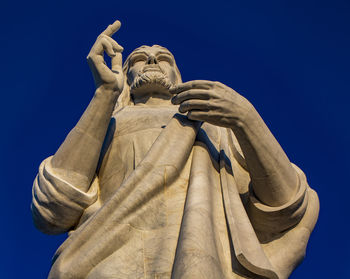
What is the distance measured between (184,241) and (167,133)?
6.10 feet

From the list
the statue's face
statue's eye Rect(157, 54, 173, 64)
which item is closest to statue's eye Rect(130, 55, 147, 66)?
the statue's face

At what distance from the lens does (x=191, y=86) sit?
796 cm

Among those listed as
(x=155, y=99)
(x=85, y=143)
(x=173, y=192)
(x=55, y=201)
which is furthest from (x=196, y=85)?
(x=55, y=201)

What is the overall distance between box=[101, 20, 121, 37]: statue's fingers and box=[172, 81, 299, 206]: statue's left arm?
5.53 ft

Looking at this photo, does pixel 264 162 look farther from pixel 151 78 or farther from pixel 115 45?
pixel 151 78

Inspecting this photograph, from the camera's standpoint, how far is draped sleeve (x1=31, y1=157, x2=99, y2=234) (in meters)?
7.84

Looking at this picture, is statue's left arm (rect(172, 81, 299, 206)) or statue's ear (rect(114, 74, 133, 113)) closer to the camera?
statue's left arm (rect(172, 81, 299, 206))

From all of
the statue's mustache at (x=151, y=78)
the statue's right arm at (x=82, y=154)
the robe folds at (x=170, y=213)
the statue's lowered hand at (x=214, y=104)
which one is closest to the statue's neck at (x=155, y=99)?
the statue's mustache at (x=151, y=78)

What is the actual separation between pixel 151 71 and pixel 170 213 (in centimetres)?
353

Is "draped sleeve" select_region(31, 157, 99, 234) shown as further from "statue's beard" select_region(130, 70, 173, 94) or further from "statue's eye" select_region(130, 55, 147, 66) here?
"statue's eye" select_region(130, 55, 147, 66)

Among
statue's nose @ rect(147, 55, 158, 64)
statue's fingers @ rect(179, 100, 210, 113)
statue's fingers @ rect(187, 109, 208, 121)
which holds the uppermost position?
statue's nose @ rect(147, 55, 158, 64)

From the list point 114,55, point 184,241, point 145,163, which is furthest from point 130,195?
point 114,55

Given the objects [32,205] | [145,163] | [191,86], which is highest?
[191,86]

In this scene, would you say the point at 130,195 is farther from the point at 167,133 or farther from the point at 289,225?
the point at 289,225
